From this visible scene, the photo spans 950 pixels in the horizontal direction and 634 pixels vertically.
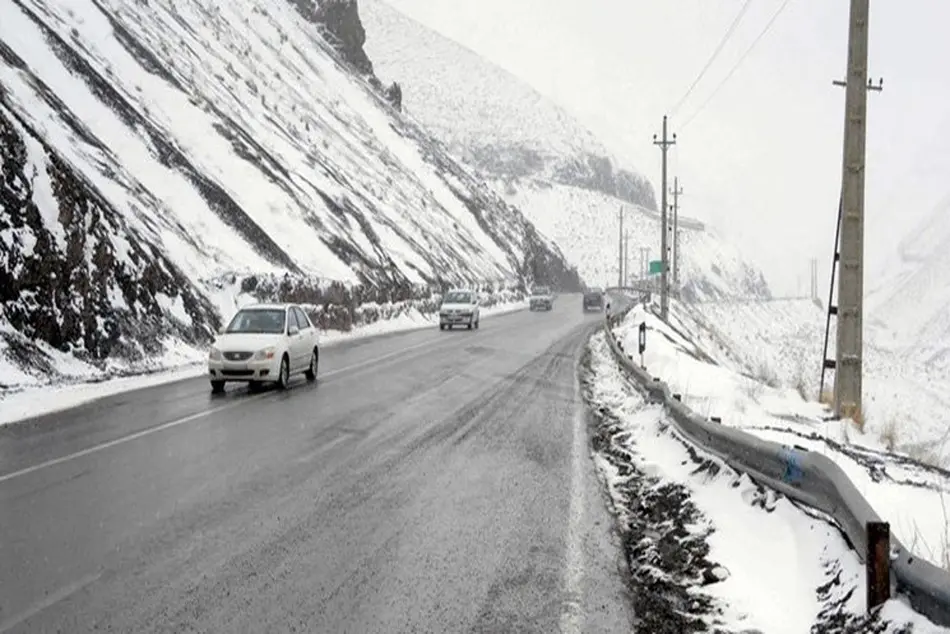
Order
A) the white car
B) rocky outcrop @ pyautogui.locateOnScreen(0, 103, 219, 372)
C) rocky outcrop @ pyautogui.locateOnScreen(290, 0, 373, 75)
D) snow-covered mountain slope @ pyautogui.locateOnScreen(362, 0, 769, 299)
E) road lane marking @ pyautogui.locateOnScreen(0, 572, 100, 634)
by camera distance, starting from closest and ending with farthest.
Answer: road lane marking @ pyautogui.locateOnScreen(0, 572, 100, 634)
the white car
rocky outcrop @ pyautogui.locateOnScreen(0, 103, 219, 372)
rocky outcrop @ pyautogui.locateOnScreen(290, 0, 373, 75)
snow-covered mountain slope @ pyautogui.locateOnScreen(362, 0, 769, 299)

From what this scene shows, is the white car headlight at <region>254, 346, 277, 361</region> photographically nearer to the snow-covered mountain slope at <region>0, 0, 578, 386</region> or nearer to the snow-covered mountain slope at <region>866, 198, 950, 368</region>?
the snow-covered mountain slope at <region>0, 0, 578, 386</region>

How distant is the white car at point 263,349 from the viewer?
16391 mm

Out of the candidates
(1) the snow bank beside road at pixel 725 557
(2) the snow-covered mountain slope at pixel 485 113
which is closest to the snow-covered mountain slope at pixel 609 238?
(2) the snow-covered mountain slope at pixel 485 113

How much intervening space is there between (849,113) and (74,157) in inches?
849

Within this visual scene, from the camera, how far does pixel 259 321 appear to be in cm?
1794

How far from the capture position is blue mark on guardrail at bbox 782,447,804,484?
254 inches

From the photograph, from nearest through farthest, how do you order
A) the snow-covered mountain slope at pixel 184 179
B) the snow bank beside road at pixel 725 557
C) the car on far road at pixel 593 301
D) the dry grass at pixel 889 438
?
the snow bank beside road at pixel 725 557 → the dry grass at pixel 889 438 → the snow-covered mountain slope at pixel 184 179 → the car on far road at pixel 593 301

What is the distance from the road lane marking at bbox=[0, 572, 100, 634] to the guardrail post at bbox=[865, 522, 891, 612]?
14.6ft

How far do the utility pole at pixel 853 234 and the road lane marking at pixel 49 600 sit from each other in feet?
37.7

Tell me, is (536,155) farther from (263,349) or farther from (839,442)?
(839,442)

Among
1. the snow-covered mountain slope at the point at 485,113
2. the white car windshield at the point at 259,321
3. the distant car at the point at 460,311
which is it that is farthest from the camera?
the snow-covered mountain slope at the point at 485,113

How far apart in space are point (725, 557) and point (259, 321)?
1310 centimetres

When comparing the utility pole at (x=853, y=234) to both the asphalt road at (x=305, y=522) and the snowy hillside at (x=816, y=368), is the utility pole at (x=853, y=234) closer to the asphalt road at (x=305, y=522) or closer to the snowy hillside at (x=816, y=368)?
the snowy hillside at (x=816, y=368)

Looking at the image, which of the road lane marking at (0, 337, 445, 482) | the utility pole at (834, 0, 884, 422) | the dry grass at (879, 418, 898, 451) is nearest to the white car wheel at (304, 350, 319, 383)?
the road lane marking at (0, 337, 445, 482)
